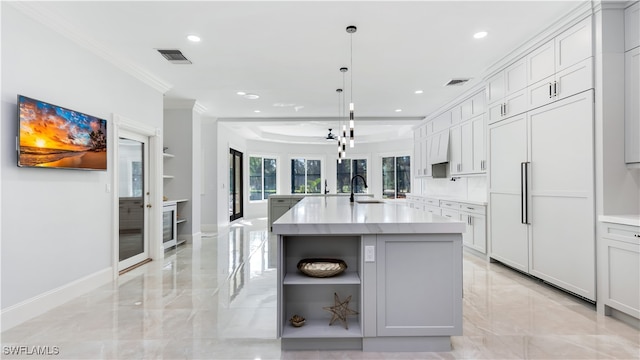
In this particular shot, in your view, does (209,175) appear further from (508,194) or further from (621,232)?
(621,232)


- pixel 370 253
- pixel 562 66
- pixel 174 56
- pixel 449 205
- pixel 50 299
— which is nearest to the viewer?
pixel 370 253

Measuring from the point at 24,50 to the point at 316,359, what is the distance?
349cm

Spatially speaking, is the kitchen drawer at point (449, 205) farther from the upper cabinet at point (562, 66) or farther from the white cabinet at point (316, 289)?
the white cabinet at point (316, 289)

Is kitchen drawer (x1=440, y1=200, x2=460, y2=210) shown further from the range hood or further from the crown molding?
the crown molding

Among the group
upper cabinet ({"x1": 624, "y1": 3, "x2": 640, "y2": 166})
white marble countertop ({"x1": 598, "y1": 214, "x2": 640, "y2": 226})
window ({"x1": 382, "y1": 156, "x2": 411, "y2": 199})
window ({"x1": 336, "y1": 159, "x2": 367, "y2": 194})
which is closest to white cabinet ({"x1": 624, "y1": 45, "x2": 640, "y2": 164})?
upper cabinet ({"x1": 624, "y1": 3, "x2": 640, "y2": 166})

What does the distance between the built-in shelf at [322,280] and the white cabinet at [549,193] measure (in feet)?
7.44

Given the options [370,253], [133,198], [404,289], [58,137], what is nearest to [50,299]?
[58,137]

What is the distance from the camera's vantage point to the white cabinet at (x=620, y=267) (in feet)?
7.88

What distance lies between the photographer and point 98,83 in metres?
3.59

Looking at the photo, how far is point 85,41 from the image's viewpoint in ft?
10.9

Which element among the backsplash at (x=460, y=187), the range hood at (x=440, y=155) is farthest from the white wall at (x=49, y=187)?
the backsplash at (x=460, y=187)

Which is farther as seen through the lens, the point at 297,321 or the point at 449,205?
the point at 449,205

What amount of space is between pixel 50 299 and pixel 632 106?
5.45 meters

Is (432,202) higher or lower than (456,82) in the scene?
lower
